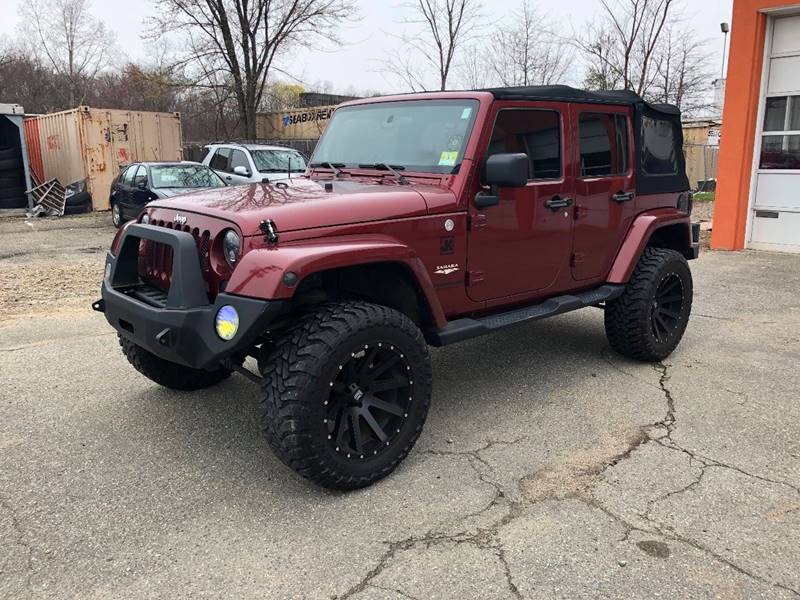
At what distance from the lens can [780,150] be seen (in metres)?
9.84

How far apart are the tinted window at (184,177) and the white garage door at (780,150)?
9.54 meters

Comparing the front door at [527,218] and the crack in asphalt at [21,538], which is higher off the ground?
the front door at [527,218]

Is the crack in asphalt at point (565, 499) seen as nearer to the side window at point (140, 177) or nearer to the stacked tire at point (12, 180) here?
the side window at point (140, 177)

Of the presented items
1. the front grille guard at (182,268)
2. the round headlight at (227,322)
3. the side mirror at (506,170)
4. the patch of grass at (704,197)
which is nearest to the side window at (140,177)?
the front grille guard at (182,268)

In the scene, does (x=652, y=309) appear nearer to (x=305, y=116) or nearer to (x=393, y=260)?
(x=393, y=260)

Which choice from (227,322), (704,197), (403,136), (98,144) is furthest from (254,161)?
(704,197)

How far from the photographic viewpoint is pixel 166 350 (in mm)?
3021

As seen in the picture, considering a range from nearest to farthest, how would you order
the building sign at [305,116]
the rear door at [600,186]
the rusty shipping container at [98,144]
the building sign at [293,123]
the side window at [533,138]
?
the side window at [533,138] → the rear door at [600,186] → the rusty shipping container at [98,144] → the building sign at [305,116] → the building sign at [293,123]

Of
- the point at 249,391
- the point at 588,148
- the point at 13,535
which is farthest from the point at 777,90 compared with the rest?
the point at 13,535

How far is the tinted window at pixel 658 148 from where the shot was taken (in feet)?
16.0

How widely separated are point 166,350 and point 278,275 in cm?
72

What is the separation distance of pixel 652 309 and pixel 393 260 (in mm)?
2553

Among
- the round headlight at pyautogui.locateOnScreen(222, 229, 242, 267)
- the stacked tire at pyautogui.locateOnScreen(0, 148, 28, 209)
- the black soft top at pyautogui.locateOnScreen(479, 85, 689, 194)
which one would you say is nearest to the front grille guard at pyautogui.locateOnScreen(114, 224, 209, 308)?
the round headlight at pyautogui.locateOnScreen(222, 229, 242, 267)

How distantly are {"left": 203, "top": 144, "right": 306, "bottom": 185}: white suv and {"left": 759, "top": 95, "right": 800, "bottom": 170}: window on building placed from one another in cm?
828
